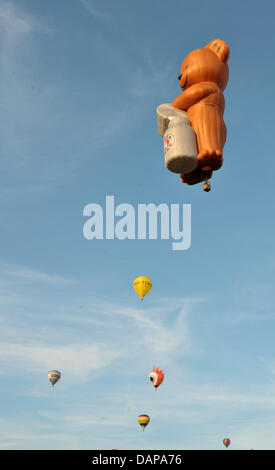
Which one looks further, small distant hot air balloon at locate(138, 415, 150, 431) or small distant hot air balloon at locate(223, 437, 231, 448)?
small distant hot air balloon at locate(223, 437, 231, 448)

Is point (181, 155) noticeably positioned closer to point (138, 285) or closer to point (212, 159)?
point (212, 159)

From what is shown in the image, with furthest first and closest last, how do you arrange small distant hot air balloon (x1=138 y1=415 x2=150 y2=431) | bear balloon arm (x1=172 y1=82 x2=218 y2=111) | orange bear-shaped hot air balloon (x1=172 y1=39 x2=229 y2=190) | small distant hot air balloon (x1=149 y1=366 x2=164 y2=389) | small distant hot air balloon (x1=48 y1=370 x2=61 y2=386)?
small distant hot air balloon (x1=48 y1=370 x2=61 y2=386) → small distant hot air balloon (x1=138 y1=415 x2=150 y2=431) → small distant hot air balloon (x1=149 y1=366 x2=164 y2=389) → bear balloon arm (x1=172 y1=82 x2=218 y2=111) → orange bear-shaped hot air balloon (x1=172 y1=39 x2=229 y2=190)

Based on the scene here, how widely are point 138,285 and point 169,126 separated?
62.1ft

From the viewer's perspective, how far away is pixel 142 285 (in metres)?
33.5

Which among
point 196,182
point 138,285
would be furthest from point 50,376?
point 196,182

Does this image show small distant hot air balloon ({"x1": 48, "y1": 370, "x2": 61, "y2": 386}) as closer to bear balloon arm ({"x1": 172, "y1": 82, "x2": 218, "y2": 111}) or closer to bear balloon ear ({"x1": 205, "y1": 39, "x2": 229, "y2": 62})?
bear balloon arm ({"x1": 172, "y1": 82, "x2": 218, "y2": 111})

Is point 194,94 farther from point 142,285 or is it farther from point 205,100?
point 142,285

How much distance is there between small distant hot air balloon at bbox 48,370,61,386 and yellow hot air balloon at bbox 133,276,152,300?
731 inches

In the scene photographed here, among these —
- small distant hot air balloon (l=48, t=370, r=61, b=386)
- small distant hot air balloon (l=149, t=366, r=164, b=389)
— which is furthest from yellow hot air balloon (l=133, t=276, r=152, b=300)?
small distant hot air balloon (l=48, t=370, r=61, b=386)

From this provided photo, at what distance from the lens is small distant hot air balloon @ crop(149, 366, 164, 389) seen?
40162 millimetres

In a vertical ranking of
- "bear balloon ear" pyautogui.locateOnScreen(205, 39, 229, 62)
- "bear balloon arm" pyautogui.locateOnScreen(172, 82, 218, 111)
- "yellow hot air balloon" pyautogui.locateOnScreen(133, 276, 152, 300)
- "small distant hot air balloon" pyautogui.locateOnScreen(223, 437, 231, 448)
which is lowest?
"small distant hot air balloon" pyautogui.locateOnScreen(223, 437, 231, 448)

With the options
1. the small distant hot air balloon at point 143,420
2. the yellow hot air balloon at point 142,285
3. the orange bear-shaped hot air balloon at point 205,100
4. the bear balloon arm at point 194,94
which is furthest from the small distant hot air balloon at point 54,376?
the bear balloon arm at point 194,94

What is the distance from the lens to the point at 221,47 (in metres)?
18.2

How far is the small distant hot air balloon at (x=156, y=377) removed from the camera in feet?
132
